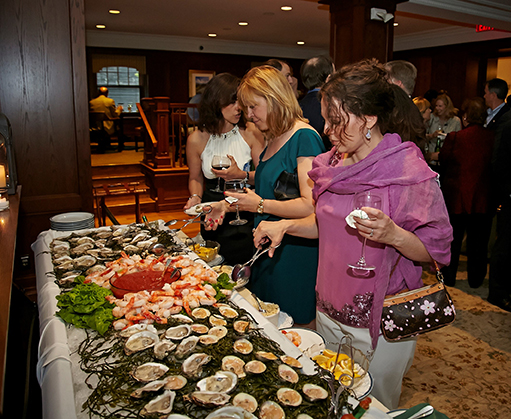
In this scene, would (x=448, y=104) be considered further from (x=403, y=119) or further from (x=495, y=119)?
(x=403, y=119)

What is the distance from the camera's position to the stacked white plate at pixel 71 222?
8.83 feet

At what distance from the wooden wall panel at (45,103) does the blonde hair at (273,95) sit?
7.12 feet

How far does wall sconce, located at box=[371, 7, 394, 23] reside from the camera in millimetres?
5559

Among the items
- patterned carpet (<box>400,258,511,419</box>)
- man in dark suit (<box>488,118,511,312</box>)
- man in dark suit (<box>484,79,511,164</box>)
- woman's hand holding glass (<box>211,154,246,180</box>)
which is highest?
man in dark suit (<box>484,79,511,164</box>)

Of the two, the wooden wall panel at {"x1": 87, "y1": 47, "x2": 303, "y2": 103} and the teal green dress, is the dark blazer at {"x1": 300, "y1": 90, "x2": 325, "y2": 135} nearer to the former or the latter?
the teal green dress

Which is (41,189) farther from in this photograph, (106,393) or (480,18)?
(480,18)

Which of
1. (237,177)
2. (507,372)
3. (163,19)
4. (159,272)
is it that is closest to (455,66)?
(163,19)

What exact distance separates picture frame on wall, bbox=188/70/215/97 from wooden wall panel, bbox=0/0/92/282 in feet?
33.9

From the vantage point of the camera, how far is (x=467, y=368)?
3.02 m

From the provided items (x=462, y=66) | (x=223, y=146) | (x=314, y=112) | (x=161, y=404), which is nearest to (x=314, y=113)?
(x=314, y=112)

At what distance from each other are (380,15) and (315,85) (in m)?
2.78

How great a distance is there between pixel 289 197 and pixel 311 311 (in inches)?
23.0

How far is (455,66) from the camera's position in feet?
37.0

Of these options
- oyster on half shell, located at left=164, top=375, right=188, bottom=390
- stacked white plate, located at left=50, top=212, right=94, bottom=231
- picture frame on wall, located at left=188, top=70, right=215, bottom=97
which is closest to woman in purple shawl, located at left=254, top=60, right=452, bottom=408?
oyster on half shell, located at left=164, top=375, right=188, bottom=390
